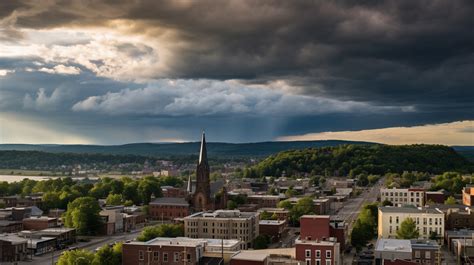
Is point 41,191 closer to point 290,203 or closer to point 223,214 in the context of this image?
point 290,203

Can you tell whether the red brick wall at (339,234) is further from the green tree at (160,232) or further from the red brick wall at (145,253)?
the green tree at (160,232)

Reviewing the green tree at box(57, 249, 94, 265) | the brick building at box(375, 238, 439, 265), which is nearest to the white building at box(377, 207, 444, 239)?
the brick building at box(375, 238, 439, 265)

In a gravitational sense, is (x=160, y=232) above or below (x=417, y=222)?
below

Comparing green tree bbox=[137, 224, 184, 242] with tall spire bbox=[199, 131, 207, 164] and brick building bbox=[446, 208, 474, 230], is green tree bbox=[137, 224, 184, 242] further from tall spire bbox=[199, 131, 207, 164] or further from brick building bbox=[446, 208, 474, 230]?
brick building bbox=[446, 208, 474, 230]

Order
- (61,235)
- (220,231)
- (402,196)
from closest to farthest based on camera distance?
(61,235), (220,231), (402,196)

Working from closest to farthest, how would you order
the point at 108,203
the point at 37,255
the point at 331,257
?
the point at 331,257, the point at 37,255, the point at 108,203

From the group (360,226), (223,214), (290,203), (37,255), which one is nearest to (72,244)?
(37,255)

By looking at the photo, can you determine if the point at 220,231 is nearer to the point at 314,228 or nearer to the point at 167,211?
the point at 314,228

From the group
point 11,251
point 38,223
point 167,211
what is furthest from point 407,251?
point 167,211
